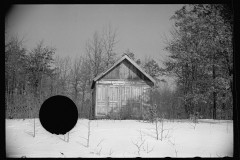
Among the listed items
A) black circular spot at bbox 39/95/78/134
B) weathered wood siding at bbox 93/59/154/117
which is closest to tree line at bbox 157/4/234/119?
black circular spot at bbox 39/95/78/134

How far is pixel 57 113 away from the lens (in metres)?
1.76

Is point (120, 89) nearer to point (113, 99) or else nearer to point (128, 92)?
point (128, 92)

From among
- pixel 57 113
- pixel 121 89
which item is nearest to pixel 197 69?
pixel 57 113

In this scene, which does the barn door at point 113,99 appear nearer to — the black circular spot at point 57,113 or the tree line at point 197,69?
the tree line at point 197,69

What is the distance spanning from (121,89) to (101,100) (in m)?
1.62

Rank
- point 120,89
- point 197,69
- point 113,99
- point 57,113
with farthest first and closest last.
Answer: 1. point 120,89
2. point 113,99
3. point 197,69
4. point 57,113

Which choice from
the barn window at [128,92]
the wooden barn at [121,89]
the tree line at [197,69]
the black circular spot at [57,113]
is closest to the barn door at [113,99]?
the wooden barn at [121,89]

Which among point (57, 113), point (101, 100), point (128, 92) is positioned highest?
point (57, 113)

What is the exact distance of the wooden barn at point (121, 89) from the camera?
A: 13039 mm

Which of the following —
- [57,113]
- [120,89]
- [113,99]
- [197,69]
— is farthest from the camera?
[120,89]

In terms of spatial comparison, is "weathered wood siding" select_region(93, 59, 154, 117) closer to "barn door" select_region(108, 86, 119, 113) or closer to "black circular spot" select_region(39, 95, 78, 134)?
"barn door" select_region(108, 86, 119, 113)
